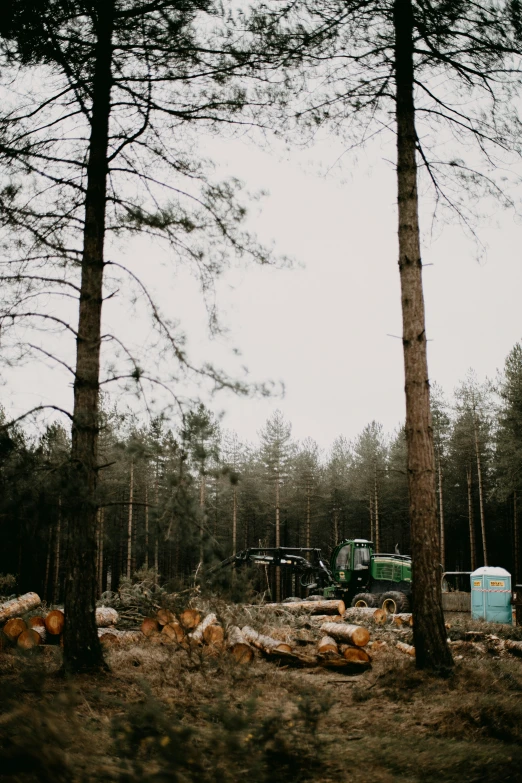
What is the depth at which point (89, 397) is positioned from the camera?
19.5 ft

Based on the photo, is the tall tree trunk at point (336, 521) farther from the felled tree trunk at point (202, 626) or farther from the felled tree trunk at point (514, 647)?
the felled tree trunk at point (202, 626)

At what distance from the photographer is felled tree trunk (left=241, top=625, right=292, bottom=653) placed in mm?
7359

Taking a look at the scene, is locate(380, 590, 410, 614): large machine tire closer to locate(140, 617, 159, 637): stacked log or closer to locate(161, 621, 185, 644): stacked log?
locate(140, 617, 159, 637): stacked log

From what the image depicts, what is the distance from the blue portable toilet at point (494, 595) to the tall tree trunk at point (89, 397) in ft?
29.7

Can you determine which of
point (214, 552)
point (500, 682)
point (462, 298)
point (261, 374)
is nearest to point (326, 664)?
point (500, 682)

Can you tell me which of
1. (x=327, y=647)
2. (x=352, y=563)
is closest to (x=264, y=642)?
(x=327, y=647)

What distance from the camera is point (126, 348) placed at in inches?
247

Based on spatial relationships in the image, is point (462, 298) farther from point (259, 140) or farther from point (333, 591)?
point (333, 591)

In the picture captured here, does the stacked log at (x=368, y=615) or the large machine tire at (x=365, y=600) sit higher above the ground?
the stacked log at (x=368, y=615)

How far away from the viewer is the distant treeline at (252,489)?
5.10 meters

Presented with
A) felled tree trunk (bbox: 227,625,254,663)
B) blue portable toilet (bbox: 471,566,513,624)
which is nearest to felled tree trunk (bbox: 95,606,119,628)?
felled tree trunk (bbox: 227,625,254,663)

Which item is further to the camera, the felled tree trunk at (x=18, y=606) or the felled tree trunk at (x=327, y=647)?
the felled tree trunk at (x=18, y=606)

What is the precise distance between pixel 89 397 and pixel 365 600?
11.0m

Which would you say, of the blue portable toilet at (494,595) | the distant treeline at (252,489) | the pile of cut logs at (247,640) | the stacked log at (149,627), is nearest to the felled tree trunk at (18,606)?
the distant treeline at (252,489)
